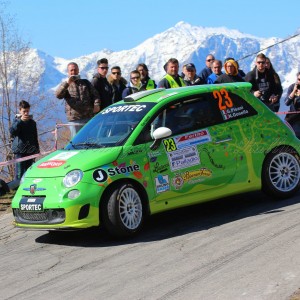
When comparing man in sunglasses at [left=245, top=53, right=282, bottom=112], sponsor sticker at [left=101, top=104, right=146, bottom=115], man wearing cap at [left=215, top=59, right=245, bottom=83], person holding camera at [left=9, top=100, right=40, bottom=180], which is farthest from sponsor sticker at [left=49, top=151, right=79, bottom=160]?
man in sunglasses at [left=245, top=53, right=282, bottom=112]

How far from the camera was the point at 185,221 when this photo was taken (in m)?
9.61

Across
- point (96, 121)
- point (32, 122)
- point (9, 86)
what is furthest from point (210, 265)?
point (9, 86)

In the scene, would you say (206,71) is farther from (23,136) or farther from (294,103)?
(23,136)

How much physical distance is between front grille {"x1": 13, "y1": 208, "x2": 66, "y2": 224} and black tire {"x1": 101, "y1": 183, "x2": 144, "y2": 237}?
0.53m

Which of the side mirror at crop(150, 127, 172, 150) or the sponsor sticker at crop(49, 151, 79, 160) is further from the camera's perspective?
the sponsor sticker at crop(49, 151, 79, 160)

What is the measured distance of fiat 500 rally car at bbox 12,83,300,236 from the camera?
863 centimetres

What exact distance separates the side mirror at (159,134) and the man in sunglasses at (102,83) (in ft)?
14.5

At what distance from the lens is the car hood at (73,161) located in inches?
344

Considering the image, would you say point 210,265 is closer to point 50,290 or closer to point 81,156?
point 50,290

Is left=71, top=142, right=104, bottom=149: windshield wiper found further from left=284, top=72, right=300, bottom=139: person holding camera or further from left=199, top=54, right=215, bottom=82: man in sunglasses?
left=284, top=72, right=300, bottom=139: person holding camera

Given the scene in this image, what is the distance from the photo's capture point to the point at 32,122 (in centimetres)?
1308

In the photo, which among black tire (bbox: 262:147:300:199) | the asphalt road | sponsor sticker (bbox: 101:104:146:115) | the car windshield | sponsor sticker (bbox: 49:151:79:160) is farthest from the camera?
black tire (bbox: 262:147:300:199)

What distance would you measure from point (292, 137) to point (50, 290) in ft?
15.9

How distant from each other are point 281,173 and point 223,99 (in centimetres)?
139
